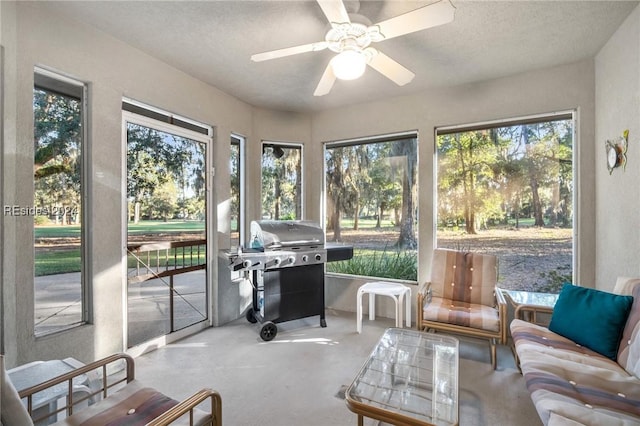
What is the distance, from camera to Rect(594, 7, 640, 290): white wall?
210cm

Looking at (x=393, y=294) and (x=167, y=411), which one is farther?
(x=393, y=294)

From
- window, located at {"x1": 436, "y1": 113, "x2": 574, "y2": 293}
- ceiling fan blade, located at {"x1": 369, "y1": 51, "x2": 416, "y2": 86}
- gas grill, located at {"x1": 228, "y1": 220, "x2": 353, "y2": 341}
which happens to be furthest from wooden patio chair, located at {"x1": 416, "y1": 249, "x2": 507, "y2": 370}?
ceiling fan blade, located at {"x1": 369, "y1": 51, "x2": 416, "y2": 86}

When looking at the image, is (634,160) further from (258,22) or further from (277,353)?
(277,353)

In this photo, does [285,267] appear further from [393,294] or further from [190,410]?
[190,410]

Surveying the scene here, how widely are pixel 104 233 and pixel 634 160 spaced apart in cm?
398

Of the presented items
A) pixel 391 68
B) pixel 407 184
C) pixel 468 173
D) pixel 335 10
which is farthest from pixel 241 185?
pixel 468 173

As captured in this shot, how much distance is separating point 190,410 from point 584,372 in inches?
79.7

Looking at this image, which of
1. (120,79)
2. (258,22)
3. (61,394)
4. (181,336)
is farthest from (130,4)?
(181,336)

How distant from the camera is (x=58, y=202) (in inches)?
86.4

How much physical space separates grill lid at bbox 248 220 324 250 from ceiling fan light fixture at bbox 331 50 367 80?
5.85 feet

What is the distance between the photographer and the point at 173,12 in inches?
82.3

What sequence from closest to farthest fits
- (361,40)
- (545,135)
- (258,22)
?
(361,40)
(258,22)
(545,135)

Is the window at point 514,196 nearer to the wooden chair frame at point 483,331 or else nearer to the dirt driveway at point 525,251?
the dirt driveway at point 525,251

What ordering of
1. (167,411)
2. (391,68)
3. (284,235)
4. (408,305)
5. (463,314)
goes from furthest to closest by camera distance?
(408,305), (284,235), (463,314), (391,68), (167,411)
